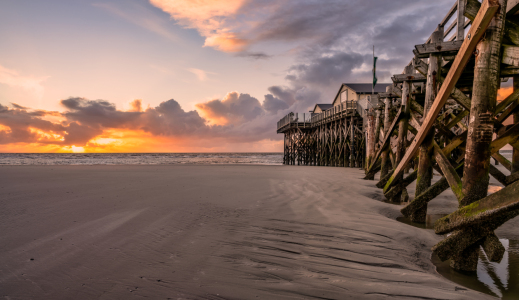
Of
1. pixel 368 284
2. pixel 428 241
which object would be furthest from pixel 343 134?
pixel 368 284

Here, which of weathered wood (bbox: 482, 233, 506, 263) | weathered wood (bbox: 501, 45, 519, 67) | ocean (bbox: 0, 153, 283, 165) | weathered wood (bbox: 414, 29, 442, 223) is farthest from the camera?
ocean (bbox: 0, 153, 283, 165)

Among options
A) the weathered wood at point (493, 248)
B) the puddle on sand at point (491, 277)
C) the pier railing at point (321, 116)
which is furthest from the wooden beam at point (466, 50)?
the pier railing at point (321, 116)

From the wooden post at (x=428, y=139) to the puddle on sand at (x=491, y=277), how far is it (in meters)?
1.37

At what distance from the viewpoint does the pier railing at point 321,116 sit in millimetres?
19984

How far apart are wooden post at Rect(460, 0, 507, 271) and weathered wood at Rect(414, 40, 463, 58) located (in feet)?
4.09

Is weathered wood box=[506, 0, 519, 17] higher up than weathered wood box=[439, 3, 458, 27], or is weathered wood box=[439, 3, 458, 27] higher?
weathered wood box=[439, 3, 458, 27]

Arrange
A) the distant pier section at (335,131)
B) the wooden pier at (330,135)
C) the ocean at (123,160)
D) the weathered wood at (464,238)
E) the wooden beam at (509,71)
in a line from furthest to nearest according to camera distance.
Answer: the ocean at (123,160) → the wooden pier at (330,135) → the distant pier section at (335,131) → the wooden beam at (509,71) → the weathered wood at (464,238)

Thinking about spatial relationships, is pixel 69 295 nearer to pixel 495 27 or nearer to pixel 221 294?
pixel 221 294

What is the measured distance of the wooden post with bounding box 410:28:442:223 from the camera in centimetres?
434

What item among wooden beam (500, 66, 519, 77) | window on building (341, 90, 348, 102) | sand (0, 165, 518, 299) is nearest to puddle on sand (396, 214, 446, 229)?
sand (0, 165, 518, 299)

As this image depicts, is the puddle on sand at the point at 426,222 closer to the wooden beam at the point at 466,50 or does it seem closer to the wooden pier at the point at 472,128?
the wooden pier at the point at 472,128

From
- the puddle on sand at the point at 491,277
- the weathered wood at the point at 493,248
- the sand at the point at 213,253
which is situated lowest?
the puddle on sand at the point at 491,277

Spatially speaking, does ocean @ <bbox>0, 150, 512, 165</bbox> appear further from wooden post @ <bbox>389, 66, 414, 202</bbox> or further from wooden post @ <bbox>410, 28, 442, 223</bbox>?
wooden post @ <bbox>410, 28, 442, 223</bbox>

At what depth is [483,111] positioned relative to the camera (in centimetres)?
281
